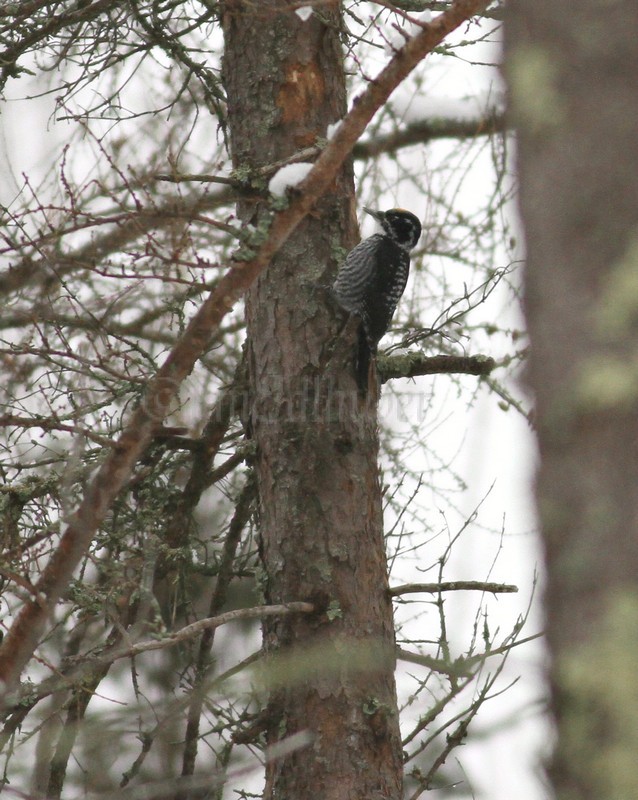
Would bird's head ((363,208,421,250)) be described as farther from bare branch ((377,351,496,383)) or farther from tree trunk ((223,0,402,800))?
bare branch ((377,351,496,383))

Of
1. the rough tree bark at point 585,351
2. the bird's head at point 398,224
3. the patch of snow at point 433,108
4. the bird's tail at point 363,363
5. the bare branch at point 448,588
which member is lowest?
the rough tree bark at point 585,351

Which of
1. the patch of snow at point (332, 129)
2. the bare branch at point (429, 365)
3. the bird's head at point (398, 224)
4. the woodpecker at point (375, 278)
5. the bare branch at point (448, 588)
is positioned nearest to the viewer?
the patch of snow at point (332, 129)

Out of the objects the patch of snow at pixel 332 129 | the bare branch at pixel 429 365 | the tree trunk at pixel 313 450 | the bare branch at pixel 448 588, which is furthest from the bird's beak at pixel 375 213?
the bare branch at pixel 448 588

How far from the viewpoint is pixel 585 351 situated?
3.48 feet

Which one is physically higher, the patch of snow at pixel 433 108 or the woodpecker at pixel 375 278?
the patch of snow at pixel 433 108

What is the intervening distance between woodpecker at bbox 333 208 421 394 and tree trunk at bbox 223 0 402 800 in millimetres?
65

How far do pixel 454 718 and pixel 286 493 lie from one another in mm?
946

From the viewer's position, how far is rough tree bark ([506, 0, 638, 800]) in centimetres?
99

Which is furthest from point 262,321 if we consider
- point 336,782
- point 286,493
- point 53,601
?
point 53,601

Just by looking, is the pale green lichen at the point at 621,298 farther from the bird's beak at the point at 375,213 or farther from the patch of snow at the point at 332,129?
the bird's beak at the point at 375,213

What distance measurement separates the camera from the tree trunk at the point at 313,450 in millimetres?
3148

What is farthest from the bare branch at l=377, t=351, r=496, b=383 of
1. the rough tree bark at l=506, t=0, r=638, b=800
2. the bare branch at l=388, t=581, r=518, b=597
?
the rough tree bark at l=506, t=0, r=638, b=800

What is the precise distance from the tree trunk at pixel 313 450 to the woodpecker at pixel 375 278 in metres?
0.06

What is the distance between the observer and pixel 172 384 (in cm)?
267
